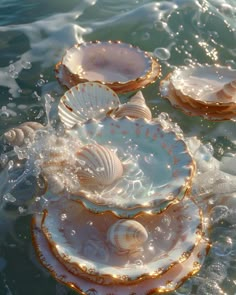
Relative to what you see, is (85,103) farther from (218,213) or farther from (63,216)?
(218,213)

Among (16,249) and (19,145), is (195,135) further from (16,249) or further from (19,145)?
(16,249)

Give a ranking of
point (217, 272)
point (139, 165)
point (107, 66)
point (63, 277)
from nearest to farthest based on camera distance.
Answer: point (63, 277)
point (217, 272)
point (139, 165)
point (107, 66)

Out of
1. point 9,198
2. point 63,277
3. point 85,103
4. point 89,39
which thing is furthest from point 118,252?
point 89,39

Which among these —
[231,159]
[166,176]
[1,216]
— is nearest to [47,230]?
[1,216]

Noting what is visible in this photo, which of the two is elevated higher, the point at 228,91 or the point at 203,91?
the point at 228,91

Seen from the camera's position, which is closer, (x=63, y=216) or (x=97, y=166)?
(x=63, y=216)

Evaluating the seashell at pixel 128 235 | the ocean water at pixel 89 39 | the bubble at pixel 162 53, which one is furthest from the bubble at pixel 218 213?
the bubble at pixel 162 53

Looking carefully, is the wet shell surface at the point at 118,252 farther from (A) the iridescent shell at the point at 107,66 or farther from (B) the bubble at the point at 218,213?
(A) the iridescent shell at the point at 107,66
